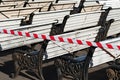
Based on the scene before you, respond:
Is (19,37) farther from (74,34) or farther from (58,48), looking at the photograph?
(74,34)

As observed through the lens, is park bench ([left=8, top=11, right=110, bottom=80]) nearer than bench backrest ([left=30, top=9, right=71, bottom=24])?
Yes

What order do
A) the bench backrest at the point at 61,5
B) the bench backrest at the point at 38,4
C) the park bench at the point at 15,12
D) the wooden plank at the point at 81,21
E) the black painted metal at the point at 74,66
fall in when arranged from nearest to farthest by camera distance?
the black painted metal at the point at 74,66, the wooden plank at the point at 81,21, the park bench at the point at 15,12, the bench backrest at the point at 61,5, the bench backrest at the point at 38,4

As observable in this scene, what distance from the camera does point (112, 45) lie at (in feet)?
16.8

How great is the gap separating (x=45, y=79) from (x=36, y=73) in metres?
0.42

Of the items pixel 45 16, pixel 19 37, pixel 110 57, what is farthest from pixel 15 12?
pixel 110 57

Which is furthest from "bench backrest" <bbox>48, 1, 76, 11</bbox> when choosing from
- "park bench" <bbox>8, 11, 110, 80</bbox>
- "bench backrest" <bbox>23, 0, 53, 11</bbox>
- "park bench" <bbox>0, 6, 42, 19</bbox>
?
"park bench" <bbox>8, 11, 110, 80</bbox>

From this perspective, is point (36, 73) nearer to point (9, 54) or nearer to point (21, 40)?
point (21, 40)

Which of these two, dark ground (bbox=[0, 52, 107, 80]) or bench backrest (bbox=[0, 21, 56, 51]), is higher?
bench backrest (bbox=[0, 21, 56, 51])

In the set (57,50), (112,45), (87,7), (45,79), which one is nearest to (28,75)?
(45,79)

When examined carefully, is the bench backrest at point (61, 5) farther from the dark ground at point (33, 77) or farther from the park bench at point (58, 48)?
the dark ground at point (33, 77)

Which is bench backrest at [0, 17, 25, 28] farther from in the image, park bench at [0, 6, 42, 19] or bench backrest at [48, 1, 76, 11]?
bench backrest at [48, 1, 76, 11]

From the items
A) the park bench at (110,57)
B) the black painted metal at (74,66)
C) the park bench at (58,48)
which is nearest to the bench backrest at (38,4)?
the park bench at (58,48)

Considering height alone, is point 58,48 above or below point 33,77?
above

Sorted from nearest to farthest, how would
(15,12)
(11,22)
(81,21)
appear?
1. (11,22)
2. (81,21)
3. (15,12)
